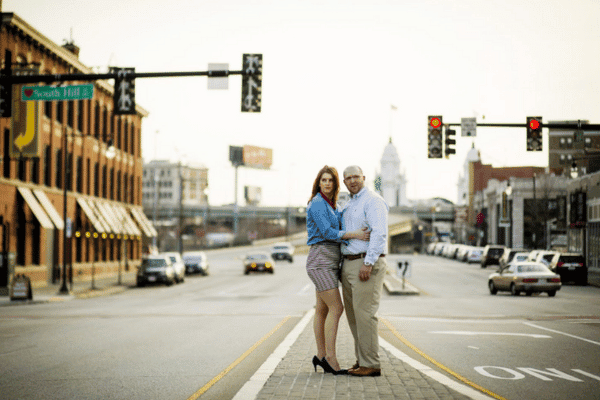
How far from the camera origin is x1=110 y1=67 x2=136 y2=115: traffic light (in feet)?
59.3

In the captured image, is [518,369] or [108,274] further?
[108,274]

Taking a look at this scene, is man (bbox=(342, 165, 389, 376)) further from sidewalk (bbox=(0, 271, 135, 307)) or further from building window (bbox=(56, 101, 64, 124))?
building window (bbox=(56, 101, 64, 124))

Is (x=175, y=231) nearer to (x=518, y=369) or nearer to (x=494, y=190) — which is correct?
(x=494, y=190)

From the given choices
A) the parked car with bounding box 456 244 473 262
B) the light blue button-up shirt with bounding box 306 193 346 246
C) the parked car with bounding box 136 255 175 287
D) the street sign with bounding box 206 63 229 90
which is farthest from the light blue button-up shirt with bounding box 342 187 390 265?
the parked car with bounding box 456 244 473 262

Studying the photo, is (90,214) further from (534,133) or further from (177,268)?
(534,133)

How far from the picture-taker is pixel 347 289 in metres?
8.30

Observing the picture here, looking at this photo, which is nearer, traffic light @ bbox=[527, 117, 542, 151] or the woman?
the woman

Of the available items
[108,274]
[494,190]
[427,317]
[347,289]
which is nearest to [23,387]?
[347,289]

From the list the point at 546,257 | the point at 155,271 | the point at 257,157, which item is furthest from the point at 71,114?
the point at 257,157

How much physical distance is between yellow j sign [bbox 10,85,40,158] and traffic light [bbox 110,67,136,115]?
648 inches

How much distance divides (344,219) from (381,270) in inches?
26.4

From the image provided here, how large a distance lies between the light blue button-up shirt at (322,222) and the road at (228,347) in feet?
5.68

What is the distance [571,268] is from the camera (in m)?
40.9

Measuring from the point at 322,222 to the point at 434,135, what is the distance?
18.0 metres
